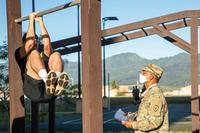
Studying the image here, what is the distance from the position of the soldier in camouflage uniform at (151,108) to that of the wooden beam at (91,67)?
75 centimetres

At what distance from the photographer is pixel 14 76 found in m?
6.14

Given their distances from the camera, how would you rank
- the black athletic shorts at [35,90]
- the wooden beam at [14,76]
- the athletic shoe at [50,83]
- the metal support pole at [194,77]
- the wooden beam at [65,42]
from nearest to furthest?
the athletic shoe at [50,83] → the black athletic shorts at [35,90] → the wooden beam at [14,76] → the wooden beam at [65,42] → the metal support pole at [194,77]

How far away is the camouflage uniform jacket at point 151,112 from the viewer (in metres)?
5.39

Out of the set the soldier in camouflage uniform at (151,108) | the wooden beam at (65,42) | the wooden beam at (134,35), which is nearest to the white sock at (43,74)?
the soldier in camouflage uniform at (151,108)

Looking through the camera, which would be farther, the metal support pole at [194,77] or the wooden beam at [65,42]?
the metal support pole at [194,77]

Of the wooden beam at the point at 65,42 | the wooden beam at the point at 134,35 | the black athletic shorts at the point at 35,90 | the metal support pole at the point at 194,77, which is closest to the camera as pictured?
the black athletic shorts at the point at 35,90

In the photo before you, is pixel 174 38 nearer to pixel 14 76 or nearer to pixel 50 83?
pixel 14 76

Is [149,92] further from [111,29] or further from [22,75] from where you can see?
[111,29]

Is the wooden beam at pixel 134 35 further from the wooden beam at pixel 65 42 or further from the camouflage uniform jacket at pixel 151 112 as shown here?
the camouflage uniform jacket at pixel 151 112

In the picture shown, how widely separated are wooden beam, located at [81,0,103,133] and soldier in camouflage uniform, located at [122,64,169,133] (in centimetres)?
75

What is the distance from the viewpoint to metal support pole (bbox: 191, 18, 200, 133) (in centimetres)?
1234

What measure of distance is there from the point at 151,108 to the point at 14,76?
65.0 inches

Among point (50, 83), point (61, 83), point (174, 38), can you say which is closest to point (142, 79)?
point (61, 83)

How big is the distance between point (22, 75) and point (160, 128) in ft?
5.41
